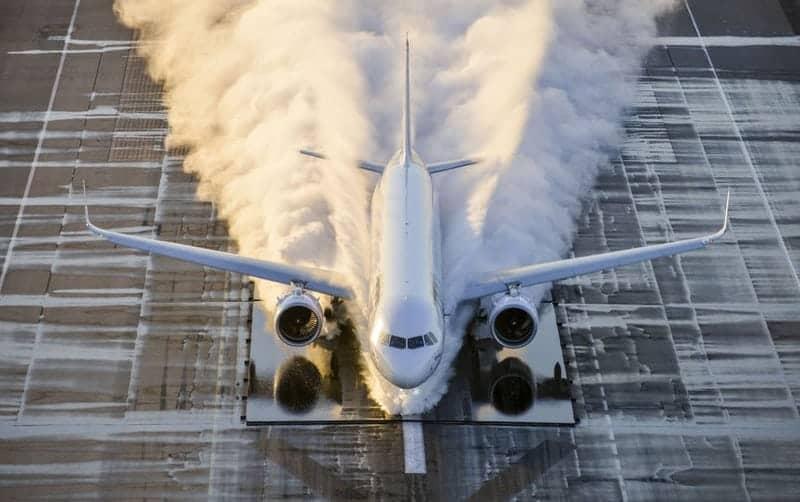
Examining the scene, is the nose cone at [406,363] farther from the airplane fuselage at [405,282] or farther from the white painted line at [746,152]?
the white painted line at [746,152]

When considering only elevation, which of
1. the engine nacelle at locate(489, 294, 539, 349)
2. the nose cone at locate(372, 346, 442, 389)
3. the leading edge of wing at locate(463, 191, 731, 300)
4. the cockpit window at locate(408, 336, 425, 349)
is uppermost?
the leading edge of wing at locate(463, 191, 731, 300)

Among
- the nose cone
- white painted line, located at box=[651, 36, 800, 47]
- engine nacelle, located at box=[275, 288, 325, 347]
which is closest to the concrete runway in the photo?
white painted line, located at box=[651, 36, 800, 47]

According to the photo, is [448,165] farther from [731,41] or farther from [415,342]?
[731,41]

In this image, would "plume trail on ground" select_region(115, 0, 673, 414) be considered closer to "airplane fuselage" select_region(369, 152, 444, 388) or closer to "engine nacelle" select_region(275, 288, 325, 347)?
"engine nacelle" select_region(275, 288, 325, 347)

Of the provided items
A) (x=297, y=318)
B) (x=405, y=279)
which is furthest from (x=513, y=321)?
(x=297, y=318)

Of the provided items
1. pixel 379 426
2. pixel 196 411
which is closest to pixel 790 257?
pixel 379 426
